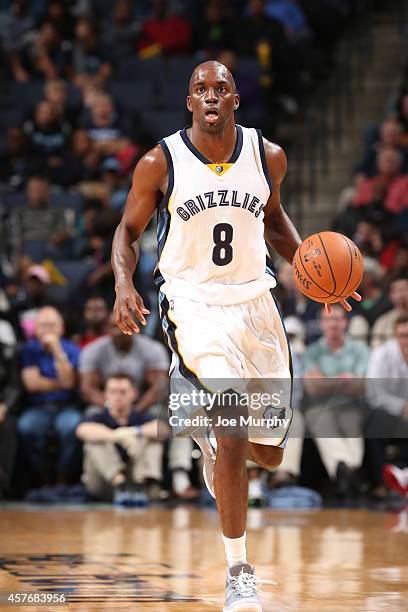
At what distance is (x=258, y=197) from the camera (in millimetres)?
5523

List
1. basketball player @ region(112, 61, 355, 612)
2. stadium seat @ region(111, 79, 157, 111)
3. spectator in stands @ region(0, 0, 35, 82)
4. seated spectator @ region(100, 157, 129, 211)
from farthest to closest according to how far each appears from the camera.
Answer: spectator in stands @ region(0, 0, 35, 82)
stadium seat @ region(111, 79, 157, 111)
seated spectator @ region(100, 157, 129, 211)
basketball player @ region(112, 61, 355, 612)

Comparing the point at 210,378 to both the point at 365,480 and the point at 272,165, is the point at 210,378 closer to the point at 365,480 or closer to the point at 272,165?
the point at 272,165

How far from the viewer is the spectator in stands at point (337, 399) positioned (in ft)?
33.1

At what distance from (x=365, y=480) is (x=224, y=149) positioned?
5.31 m

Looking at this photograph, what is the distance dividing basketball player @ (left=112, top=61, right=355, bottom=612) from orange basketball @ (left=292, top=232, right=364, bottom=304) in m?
0.21

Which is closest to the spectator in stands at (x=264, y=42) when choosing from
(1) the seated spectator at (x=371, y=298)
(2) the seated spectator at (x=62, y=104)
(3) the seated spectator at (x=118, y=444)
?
(2) the seated spectator at (x=62, y=104)

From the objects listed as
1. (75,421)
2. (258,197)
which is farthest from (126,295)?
(75,421)

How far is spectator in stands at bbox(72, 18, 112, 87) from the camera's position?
1481 centimetres

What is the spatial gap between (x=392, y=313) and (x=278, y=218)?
5011mm

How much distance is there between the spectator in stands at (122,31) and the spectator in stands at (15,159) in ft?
6.29

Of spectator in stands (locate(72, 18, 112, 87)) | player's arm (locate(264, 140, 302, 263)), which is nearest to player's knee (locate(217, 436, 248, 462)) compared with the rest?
player's arm (locate(264, 140, 302, 263))

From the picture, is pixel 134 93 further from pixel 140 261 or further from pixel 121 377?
pixel 121 377

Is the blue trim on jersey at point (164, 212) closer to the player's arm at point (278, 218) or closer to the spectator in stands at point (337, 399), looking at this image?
the player's arm at point (278, 218)

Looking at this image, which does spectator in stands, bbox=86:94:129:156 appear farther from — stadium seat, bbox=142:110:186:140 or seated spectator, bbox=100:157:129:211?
stadium seat, bbox=142:110:186:140
